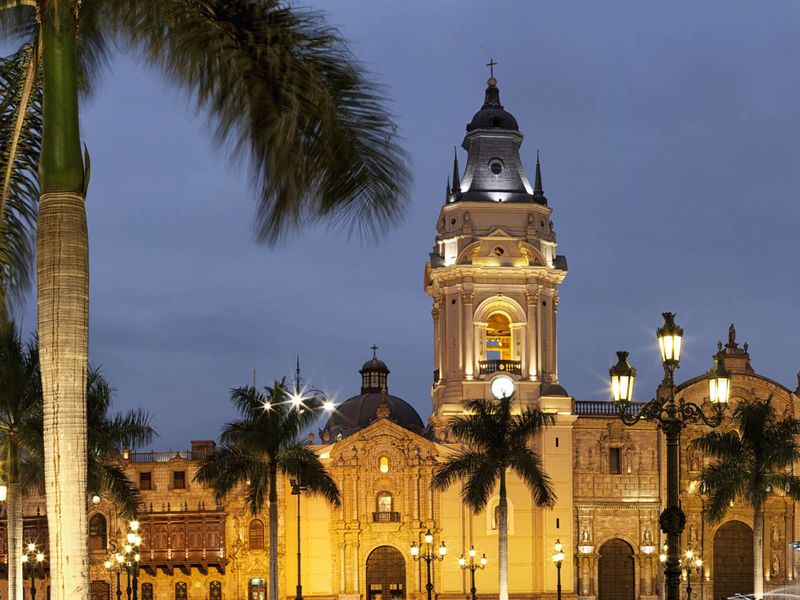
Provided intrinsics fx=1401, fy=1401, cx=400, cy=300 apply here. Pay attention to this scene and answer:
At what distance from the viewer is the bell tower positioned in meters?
70.1

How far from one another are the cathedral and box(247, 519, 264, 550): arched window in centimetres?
7

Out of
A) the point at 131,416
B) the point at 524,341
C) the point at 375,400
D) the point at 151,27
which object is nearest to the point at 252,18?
the point at 151,27

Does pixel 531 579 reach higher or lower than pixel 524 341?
lower

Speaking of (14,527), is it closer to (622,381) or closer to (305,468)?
(622,381)

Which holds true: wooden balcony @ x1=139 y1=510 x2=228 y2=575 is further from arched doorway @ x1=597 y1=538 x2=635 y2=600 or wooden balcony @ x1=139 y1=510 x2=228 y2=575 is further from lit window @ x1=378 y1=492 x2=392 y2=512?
arched doorway @ x1=597 y1=538 x2=635 y2=600

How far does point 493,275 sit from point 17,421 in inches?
1536

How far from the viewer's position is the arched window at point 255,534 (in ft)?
228

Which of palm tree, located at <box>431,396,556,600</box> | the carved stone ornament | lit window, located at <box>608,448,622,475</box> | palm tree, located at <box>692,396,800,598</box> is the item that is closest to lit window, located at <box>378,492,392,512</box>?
lit window, located at <box>608,448,622,475</box>

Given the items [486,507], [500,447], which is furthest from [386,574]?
[500,447]

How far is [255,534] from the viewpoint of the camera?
6981 centimetres

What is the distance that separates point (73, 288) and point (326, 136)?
2.14 m

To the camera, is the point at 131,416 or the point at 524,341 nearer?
the point at 131,416

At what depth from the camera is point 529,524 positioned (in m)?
69.5

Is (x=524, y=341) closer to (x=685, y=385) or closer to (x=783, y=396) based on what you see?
(x=685, y=385)
